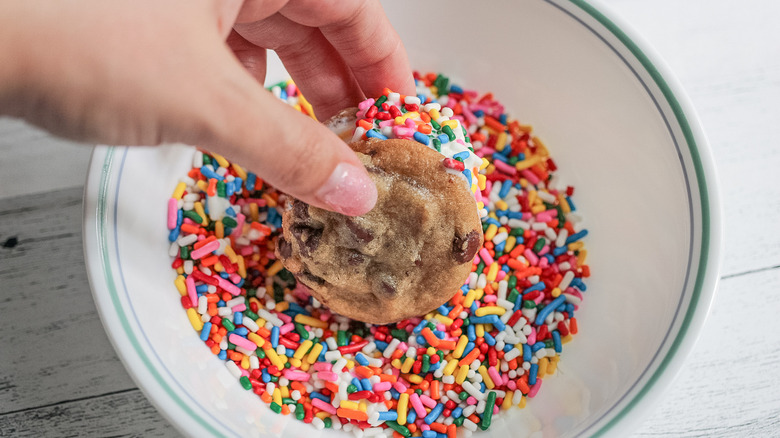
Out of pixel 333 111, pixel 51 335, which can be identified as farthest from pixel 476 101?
pixel 51 335

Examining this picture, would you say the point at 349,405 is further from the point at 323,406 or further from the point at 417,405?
the point at 417,405

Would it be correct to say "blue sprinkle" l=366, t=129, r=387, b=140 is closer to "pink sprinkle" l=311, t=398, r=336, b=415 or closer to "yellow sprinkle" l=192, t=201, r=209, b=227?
"yellow sprinkle" l=192, t=201, r=209, b=227

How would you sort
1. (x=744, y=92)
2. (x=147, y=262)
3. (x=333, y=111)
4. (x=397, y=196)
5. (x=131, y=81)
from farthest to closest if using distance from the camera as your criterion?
(x=744, y=92) < (x=333, y=111) < (x=147, y=262) < (x=397, y=196) < (x=131, y=81)

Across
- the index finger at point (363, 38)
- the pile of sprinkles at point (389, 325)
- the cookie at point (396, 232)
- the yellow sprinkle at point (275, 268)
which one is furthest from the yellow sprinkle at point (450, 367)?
the index finger at point (363, 38)

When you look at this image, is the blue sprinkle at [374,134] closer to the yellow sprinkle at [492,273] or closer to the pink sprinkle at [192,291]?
the yellow sprinkle at [492,273]

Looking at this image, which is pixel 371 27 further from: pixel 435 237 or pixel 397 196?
pixel 435 237

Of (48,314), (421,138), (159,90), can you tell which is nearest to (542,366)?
(421,138)

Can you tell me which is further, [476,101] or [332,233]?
[476,101]

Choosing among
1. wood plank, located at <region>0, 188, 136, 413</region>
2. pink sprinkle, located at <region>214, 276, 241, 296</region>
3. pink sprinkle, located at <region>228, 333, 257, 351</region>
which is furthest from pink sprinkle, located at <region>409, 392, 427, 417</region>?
wood plank, located at <region>0, 188, 136, 413</region>
